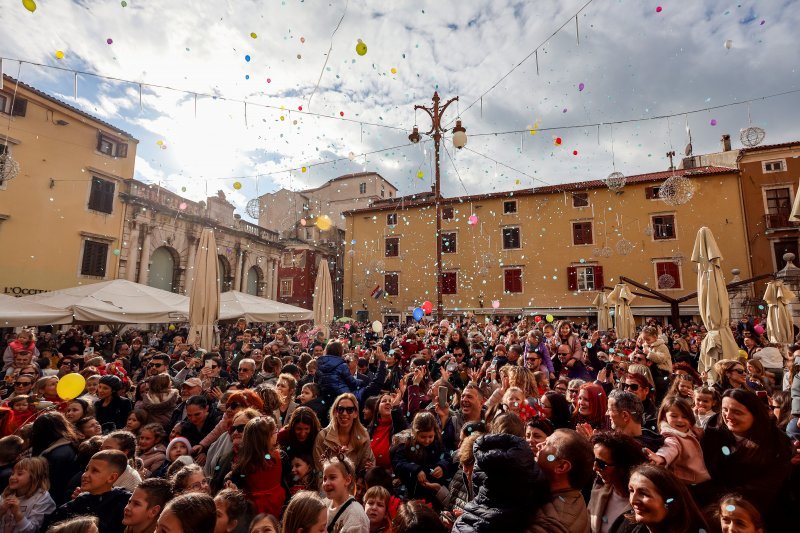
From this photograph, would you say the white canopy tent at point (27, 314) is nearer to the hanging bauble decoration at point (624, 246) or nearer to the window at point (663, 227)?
the hanging bauble decoration at point (624, 246)

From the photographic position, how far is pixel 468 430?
3625mm

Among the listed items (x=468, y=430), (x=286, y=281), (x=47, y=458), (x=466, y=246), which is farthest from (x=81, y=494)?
(x=286, y=281)

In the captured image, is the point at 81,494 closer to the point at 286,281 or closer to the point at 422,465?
the point at 422,465

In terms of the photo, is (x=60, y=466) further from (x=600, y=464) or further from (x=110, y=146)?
(x=110, y=146)

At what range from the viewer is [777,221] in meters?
23.5

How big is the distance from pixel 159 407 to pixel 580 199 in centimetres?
2710

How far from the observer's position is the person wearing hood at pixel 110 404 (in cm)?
479

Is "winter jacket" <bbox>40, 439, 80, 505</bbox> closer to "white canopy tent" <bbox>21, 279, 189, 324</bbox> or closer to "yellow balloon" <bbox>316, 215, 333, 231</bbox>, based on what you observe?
"white canopy tent" <bbox>21, 279, 189, 324</bbox>

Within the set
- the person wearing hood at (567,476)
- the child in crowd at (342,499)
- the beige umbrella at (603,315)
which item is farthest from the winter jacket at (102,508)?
the beige umbrella at (603,315)

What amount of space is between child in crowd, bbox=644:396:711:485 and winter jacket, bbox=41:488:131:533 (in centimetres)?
362

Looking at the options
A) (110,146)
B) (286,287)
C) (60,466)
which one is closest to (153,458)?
(60,466)

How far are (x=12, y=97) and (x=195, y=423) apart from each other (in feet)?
62.2

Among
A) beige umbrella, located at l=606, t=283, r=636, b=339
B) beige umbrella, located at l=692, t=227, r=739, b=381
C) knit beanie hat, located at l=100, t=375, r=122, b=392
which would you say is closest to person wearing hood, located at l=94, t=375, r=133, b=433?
knit beanie hat, located at l=100, t=375, r=122, b=392

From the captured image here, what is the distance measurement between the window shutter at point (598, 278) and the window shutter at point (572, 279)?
116 centimetres
